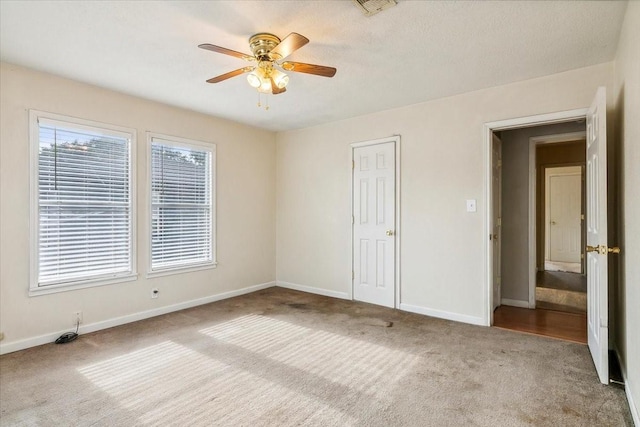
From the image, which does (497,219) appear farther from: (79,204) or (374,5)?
(79,204)

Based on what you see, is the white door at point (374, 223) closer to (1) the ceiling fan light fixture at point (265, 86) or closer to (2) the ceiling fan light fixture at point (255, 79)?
(1) the ceiling fan light fixture at point (265, 86)

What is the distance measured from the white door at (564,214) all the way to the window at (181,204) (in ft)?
23.5

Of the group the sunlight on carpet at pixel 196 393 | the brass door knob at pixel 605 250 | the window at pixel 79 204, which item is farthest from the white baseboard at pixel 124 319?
the brass door knob at pixel 605 250

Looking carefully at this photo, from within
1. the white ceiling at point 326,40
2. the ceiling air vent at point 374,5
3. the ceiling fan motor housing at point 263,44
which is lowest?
the ceiling fan motor housing at point 263,44

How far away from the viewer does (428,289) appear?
13.0 feet

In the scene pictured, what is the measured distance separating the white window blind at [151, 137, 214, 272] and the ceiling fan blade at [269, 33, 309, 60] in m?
2.27

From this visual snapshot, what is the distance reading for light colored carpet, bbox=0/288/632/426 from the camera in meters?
2.01

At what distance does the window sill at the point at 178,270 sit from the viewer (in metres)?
3.93

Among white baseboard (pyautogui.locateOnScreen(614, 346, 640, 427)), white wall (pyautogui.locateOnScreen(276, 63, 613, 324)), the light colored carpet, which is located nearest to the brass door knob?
white baseboard (pyautogui.locateOnScreen(614, 346, 640, 427))

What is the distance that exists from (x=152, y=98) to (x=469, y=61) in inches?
132

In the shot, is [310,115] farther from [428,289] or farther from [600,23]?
[600,23]

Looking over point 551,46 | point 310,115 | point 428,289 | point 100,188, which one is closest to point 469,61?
point 551,46

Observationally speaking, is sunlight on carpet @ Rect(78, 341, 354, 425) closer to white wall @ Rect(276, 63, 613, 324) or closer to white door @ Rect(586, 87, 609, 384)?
white door @ Rect(586, 87, 609, 384)

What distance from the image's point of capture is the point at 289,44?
2.22m
